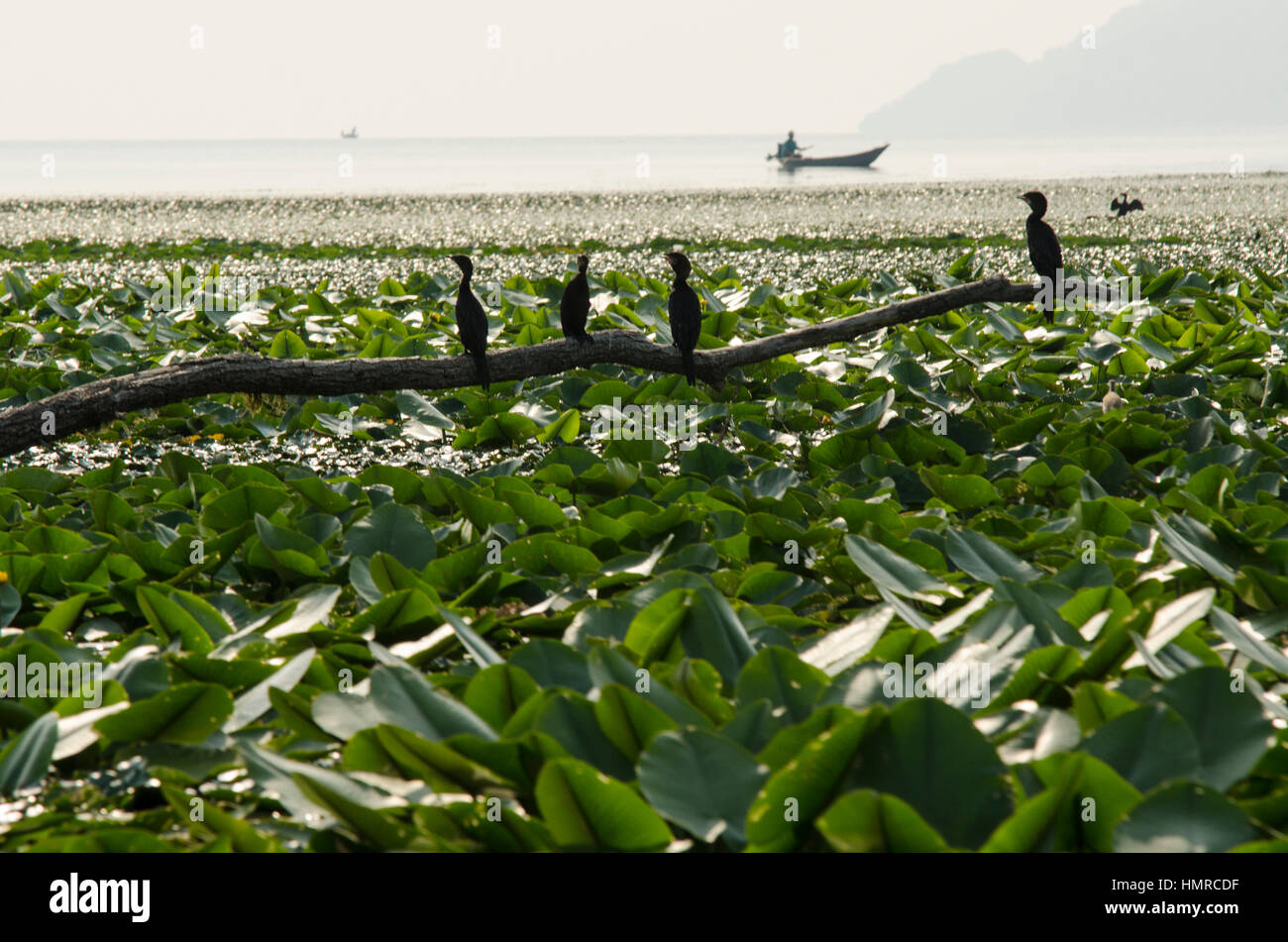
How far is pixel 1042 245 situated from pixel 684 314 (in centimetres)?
287

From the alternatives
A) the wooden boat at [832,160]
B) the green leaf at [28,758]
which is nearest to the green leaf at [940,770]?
the green leaf at [28,758]

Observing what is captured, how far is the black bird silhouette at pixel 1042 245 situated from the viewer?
630cm

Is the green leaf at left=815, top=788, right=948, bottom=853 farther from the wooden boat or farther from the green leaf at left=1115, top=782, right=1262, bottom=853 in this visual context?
the wooden boat

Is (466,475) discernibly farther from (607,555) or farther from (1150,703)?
(1150,703)

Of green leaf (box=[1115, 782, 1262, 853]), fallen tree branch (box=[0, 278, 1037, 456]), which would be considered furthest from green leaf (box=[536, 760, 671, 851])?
fallen tree branch (box=[0, 278, 1037, 456])

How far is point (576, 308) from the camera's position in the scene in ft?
15.6

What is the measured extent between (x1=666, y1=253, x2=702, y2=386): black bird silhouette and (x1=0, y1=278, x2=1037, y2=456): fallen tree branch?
0.35 feet

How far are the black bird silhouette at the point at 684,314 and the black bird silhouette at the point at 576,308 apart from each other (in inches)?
16.9

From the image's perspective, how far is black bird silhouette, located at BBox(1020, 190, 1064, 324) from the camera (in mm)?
6297

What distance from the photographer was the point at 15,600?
7.62 ft

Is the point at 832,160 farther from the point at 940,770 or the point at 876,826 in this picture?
the point at 876,826

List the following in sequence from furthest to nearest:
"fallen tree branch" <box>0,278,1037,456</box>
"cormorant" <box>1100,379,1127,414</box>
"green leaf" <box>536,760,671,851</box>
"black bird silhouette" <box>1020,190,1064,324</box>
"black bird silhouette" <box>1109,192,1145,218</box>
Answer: "black bird silhouette" <box>1109,192,1145,218</box> → "black bird silhouette" <box>1020,190,1064,324</box> → "cormorant" <box>1100,379,1127,414</box> → "fallen tree branch" <box>0,278,1037,456</box> → "green leaf" <box>536,760,671,851</box>

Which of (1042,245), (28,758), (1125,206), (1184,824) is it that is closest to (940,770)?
(1184,824)

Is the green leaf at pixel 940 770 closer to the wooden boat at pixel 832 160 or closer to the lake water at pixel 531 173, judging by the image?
the lake water at pixel 531 173
